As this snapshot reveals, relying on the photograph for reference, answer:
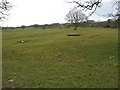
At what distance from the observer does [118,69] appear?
1065 cm

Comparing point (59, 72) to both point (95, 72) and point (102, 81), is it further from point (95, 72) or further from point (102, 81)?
point (102, 81)

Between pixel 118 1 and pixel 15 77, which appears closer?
pixel 15 77

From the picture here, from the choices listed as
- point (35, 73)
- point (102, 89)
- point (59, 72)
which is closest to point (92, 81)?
point (102, 89)

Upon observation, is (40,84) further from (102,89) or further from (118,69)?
(118,69)

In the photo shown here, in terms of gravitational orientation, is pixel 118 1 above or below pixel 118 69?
above

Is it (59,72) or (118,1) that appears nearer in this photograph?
(59,72)

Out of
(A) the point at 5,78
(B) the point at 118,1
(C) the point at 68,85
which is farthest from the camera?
(B) the point at 118,1

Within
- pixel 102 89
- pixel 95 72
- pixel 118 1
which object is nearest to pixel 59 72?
pixel 95 72

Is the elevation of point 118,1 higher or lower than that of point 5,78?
higher

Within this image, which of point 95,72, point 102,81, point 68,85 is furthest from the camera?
point 95,72

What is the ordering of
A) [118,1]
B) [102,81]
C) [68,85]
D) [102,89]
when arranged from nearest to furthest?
[102,89] → [68,85] → [102,81] → [118,1]

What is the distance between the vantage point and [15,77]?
374 inches

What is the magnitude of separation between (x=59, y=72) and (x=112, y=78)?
118 inches

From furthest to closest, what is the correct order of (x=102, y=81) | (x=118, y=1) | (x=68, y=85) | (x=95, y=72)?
(x=118, y=1), (x=95, y=72), (x=102, y=81), (x=68, y=85)
